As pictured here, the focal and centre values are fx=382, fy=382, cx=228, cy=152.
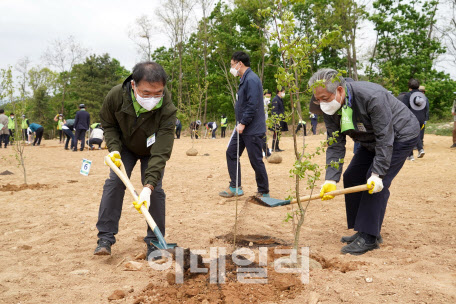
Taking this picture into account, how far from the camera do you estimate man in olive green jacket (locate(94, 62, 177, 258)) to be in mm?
2949

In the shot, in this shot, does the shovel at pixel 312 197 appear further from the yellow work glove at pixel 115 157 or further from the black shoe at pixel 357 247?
the yellow work glove at pixel 115 157

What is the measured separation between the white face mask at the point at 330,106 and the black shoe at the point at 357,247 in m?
1.12

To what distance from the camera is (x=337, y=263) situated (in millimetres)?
2863

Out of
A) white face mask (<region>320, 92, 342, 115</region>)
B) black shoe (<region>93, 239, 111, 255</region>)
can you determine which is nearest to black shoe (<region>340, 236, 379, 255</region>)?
white face mask (<region>320, 92, 342, 115</region>)

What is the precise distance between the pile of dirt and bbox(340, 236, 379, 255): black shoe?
807 mm

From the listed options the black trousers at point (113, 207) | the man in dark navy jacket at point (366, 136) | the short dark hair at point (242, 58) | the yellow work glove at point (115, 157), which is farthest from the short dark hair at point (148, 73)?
the short dark hair at point (242, 58)

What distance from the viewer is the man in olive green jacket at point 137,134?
2949 mm

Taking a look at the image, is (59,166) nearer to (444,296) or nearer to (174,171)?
(174,171)

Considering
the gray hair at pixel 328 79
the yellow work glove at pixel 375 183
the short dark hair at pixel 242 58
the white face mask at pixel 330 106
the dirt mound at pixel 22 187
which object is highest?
the short dark hair at pixel 242 58

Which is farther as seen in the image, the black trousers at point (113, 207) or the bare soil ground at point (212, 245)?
the black trousers at point (113, 207)

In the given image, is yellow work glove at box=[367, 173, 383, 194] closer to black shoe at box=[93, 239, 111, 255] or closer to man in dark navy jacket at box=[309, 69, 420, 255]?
man in dark navy jacket at box=[309, 69, 420, 255]

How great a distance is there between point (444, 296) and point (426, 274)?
1.24 feet

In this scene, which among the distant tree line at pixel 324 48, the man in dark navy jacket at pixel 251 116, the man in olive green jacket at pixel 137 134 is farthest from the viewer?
the distant tree line at pixel 324 48

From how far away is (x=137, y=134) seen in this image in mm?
3150
